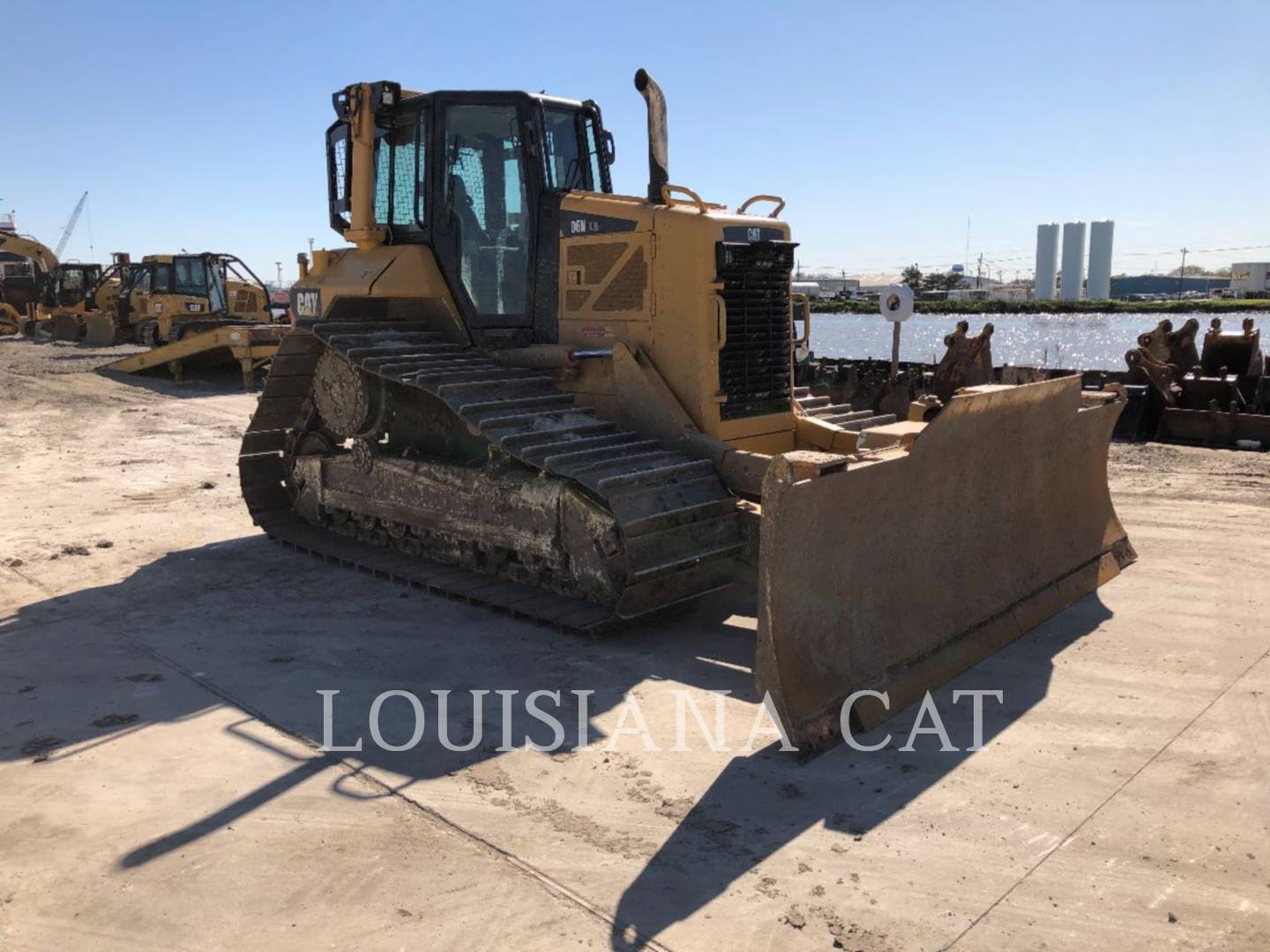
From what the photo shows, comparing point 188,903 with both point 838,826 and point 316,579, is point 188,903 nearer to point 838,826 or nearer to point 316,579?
point 838,826

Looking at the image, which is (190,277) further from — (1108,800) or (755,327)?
(1108,800)

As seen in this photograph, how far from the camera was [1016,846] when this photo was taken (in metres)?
3.79

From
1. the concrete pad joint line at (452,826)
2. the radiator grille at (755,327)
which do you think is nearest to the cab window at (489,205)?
the radiator grille at (755,327)

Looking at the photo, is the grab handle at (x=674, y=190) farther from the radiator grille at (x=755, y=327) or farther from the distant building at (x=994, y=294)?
the distant building at (x=994, y=294)

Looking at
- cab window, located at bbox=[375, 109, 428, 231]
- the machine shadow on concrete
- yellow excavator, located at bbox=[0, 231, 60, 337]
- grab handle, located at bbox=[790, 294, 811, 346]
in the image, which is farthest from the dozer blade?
yellow excavator, located at bbox=[0, 231, 60, 337]

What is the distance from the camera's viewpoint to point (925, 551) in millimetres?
5402

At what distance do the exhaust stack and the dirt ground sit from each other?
2.76 m

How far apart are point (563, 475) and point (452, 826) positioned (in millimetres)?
2494

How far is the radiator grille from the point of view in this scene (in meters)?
6.89

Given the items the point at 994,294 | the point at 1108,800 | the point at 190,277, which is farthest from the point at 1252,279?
the point at 1108,800

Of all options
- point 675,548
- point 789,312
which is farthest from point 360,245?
point 675,548

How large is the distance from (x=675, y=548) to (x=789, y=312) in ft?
7.18

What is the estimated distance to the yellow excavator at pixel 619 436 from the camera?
506cm

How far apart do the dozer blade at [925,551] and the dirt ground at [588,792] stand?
24 cm
